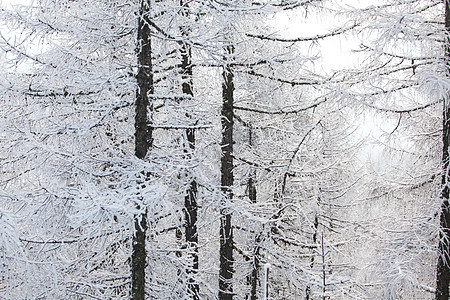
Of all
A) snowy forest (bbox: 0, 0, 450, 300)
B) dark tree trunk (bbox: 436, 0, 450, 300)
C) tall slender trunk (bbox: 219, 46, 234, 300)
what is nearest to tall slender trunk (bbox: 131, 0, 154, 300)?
snowy forest (bbox: 0, 0, 450, 300)

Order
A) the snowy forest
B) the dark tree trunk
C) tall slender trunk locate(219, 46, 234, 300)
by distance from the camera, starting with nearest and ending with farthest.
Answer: the snowy forest < the dark tree trunk < tall slender trunk locate(219, 46, 234, 300)

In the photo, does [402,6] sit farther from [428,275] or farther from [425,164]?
[428,275]

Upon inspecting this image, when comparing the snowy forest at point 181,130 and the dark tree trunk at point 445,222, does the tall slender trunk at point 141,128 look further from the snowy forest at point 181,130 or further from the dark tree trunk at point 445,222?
the dark tree trunk at point 445,222

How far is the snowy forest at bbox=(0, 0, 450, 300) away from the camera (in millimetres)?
4926

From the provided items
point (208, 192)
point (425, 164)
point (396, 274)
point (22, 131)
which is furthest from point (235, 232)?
point (22, 131)

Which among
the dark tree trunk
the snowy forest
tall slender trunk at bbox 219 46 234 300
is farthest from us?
tall slender trunk at bbox 219 46 234 300

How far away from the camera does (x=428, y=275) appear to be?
718 cm

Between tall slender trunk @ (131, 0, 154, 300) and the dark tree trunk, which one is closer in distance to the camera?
tall slender trunk @ (131, 0, 154, 300)

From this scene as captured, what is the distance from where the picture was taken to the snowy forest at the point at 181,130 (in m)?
4.93

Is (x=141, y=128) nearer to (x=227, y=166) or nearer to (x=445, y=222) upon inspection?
(x=227, y=166)

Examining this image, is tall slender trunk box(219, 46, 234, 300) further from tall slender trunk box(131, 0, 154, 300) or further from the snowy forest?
tall slender trunk box(131, 0, 154, 300)

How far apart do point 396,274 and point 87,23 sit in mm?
6284

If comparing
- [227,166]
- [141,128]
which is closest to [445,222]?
[227,166]

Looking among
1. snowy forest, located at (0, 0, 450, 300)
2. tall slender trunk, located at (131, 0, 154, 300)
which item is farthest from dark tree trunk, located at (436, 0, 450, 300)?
tall slender trunk, located at (131, 0, 154, 300)
